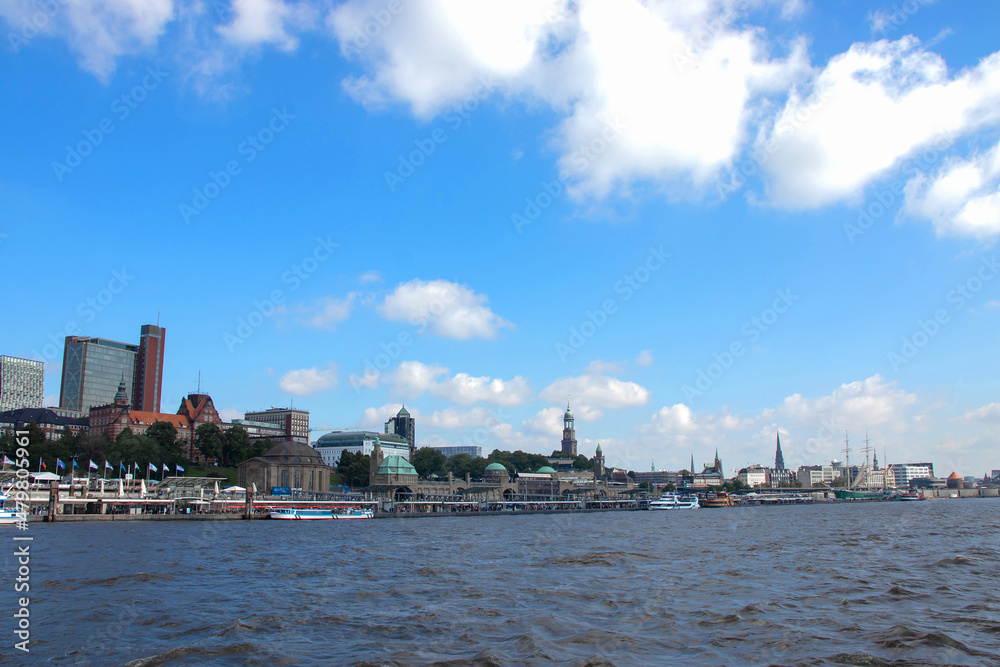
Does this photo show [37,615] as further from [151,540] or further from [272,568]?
[151,540]

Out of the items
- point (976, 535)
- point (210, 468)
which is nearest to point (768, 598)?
point (976, 535)

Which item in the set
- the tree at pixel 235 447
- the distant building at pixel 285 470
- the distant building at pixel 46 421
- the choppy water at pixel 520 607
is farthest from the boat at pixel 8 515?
the distant building at pixel 46 421

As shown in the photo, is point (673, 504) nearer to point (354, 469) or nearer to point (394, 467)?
point (394, 467)

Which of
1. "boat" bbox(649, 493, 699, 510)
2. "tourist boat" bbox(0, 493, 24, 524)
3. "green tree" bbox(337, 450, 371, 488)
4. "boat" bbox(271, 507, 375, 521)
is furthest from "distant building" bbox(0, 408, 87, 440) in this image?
"boat" bbox(649, 493, 699, 510)

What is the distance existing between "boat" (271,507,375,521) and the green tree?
193ft

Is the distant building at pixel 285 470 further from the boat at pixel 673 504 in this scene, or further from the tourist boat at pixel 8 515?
the boat at pixel 673 504

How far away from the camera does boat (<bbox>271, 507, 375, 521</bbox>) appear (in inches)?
4259

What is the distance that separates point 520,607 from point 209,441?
6084 inches

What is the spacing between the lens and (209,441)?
541 ft

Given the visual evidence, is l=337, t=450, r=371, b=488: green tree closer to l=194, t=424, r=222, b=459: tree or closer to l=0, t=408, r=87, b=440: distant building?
l=194, t=424, r=222, b=459: tree

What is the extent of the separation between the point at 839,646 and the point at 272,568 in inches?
1226

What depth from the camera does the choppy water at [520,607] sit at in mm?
20422

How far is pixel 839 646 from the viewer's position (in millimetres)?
20859

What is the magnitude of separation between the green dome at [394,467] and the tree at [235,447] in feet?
108
